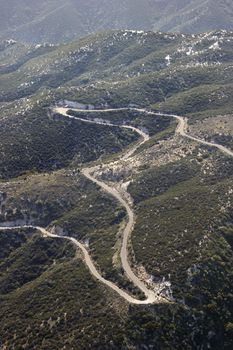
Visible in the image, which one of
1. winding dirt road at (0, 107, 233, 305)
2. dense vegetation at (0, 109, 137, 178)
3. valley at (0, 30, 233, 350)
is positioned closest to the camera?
valley at (0, 30, 233, 350)

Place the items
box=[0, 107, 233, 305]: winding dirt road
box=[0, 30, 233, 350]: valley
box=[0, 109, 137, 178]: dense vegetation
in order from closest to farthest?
box=[0, 30, 233, 350]: valley → box=[0, 107, 233, 305]: winding dirt road → box=[0, 109, 137, 178]: dense vegetation

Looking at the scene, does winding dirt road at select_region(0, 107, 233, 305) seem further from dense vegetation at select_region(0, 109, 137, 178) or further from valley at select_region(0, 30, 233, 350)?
dense vegetation at select_region(0, 109, 137, 178)

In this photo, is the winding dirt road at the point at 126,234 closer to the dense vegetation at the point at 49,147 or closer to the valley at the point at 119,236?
the valley at the point at 119,236

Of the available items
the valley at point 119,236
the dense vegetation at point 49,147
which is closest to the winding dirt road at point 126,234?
the valley at point 119,236

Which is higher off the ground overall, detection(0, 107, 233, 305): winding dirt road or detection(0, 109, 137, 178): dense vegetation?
detection(0, 109, 137, 178): dense vegetation

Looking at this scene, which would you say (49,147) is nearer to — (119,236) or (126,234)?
(119,236)

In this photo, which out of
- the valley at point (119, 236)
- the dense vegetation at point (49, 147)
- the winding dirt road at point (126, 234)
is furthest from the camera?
the dense vegetation at point (49, 147)

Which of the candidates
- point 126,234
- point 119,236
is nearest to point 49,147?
point 119,236

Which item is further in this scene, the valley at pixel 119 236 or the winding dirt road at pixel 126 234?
the winding dirt road at pixel 126 234

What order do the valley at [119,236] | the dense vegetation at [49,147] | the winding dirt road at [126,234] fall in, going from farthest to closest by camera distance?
the dense vegetation at [49,147]
the winding dirt road at [126,234]
the valley at [119,236]

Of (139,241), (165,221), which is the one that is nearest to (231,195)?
(165,221)

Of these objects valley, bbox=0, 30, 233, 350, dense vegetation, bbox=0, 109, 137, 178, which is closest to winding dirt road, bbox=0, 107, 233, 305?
valley, bbox=0, 30, 233, 350
